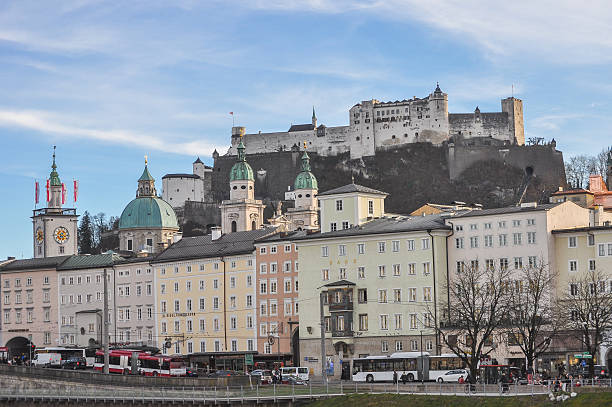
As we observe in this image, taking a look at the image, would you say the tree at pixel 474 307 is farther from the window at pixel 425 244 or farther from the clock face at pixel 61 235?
the clock face at pixel 61 235

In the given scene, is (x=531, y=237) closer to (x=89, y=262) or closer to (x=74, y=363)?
(x=74, y=363)

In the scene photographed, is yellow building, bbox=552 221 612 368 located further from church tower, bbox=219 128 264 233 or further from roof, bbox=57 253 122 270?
church tower, bbox=219 128 264 233

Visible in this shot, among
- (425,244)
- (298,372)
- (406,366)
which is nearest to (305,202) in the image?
(425,244)

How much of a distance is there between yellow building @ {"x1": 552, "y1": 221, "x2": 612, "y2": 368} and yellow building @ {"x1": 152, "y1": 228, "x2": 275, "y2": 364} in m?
30.5

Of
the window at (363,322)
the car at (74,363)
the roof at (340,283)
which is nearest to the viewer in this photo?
the window at (363,322)

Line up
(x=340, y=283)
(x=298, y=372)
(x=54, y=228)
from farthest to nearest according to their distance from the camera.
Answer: (x=54, y=228), (x=340, y=283), (x=298, y=372)

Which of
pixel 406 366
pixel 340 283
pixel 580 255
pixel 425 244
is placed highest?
pixel 425 244

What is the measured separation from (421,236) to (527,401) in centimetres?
3635

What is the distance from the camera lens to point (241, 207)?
565 feet

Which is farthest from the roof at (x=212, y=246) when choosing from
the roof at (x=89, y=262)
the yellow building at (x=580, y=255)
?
the yellow building at (x=580, y=255)

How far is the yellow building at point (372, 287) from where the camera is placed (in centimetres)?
9762

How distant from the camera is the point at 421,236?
324 feet

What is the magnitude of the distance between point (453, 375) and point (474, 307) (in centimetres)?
520

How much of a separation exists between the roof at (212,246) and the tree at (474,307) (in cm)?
2572
